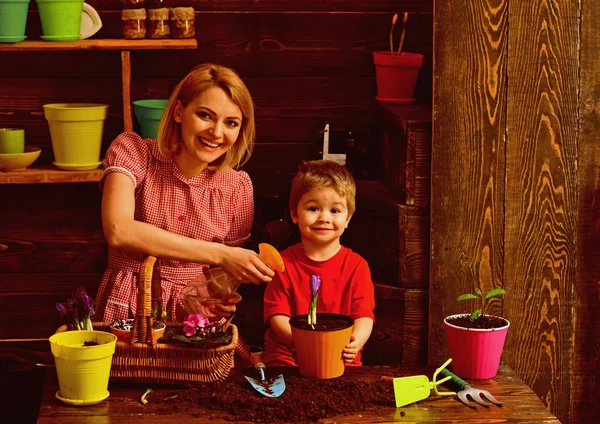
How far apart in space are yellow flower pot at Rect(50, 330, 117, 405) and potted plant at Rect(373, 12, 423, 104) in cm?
152

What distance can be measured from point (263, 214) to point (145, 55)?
2.42 ft

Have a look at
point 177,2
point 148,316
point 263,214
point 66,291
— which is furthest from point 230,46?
point 148,316

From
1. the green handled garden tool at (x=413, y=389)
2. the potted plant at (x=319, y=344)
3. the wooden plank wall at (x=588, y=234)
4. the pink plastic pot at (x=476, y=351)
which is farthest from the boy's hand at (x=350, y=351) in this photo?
the wooden plank wall at (x=588, y=234)

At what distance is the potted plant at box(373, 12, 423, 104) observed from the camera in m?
3.29

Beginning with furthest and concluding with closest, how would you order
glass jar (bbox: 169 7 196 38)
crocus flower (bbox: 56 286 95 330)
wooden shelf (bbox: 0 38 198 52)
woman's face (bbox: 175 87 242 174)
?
glass jar (bbox: 169 7 196 38)
wooden shelf (bbox: 0 38 198 52)
woman's face (bbox: 175 87 242 174)
crocus flower (bbox: 56 286 95 330)

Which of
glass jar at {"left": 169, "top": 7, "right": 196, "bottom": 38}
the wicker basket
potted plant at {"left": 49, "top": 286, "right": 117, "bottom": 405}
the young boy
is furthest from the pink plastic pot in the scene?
glass jar at {"left": 169, "top": 7, "right": 196, "bottom": 38}

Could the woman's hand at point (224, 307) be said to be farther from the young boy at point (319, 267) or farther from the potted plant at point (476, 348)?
the potted plant at point (476, 348)

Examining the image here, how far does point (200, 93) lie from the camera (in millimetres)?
2879

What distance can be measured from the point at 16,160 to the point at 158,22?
0.68 m

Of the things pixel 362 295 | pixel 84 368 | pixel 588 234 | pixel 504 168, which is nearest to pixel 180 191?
pixel 362 295

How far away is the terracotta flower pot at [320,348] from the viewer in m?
2.33

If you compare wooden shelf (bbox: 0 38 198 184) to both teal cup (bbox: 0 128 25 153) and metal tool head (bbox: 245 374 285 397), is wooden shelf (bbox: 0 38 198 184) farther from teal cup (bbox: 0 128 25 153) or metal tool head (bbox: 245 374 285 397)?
metal tool head (bbox: 245 374 285 397)

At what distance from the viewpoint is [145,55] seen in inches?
138

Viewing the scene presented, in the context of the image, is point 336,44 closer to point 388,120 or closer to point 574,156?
point 388,120
